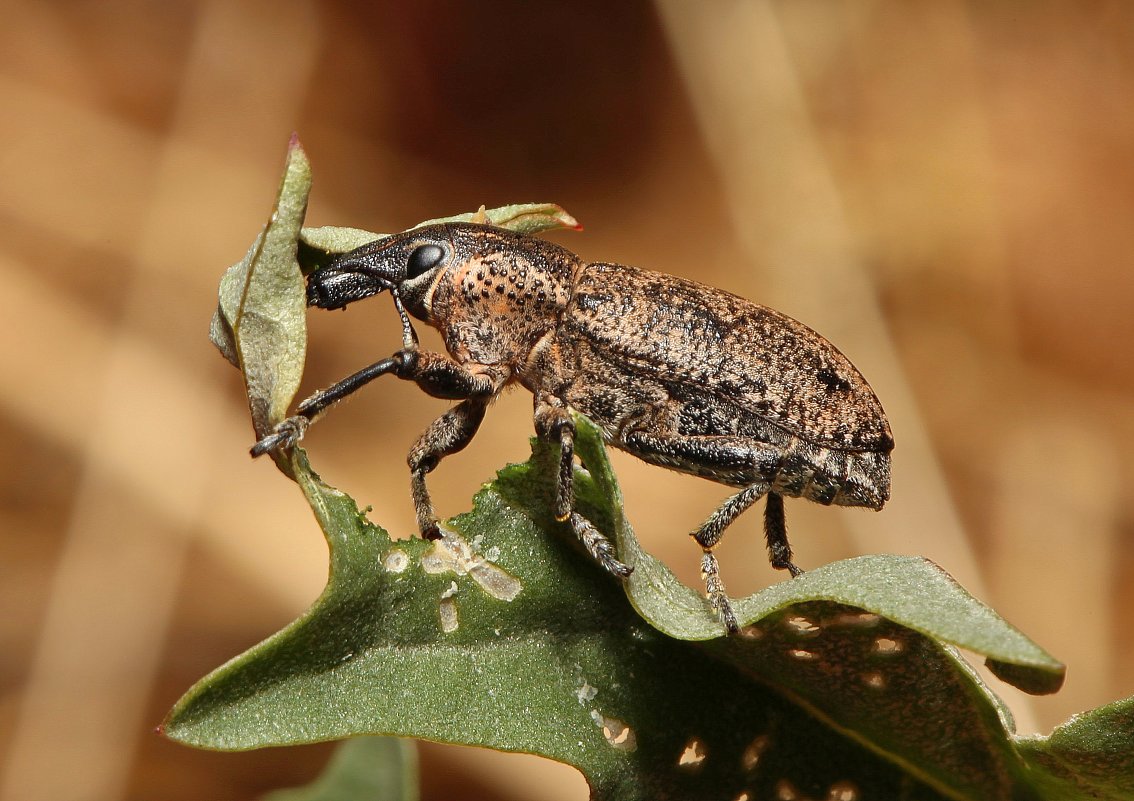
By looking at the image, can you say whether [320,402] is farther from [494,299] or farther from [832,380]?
[832,380]

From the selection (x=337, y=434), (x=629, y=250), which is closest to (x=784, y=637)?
(x=337, y=434)

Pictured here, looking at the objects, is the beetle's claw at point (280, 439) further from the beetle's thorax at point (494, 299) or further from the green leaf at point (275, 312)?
the beetle's thorax at point (494, 299)

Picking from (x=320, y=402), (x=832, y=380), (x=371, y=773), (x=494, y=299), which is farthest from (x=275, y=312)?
(x=832, y=380)

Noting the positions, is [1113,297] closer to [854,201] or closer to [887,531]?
[854,201]

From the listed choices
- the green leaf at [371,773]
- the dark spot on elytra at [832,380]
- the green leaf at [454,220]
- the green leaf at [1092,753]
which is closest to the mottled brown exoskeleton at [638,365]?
the dark spot on elytra at [832,380]

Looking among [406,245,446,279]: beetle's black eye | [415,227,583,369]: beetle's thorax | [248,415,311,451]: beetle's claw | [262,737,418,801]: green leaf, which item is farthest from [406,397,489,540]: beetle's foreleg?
[248,415,311,451]: beetle's claw

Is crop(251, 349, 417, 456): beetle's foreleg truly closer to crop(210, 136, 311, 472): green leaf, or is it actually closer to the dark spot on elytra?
crop(210, 136, 311, 472): green leaf
